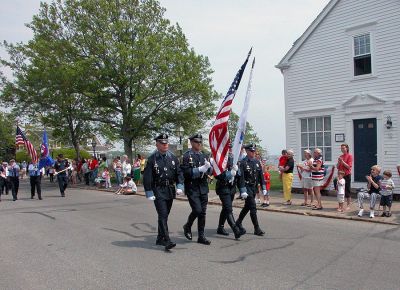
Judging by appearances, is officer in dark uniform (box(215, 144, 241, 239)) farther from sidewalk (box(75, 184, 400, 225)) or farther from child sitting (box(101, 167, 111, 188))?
child sitting (box(101, 167, 111, 188))

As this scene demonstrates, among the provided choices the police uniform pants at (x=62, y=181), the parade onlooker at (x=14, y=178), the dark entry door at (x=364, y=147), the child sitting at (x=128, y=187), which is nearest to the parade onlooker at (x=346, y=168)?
the dark entry door at (x=364, y=147)

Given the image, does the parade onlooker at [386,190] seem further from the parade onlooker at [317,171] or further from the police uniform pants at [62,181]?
the police uniform pants at [62,181]

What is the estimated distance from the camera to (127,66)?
23.4 m

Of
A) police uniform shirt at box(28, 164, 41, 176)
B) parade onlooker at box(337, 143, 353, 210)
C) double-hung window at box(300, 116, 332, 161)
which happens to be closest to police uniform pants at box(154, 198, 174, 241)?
parade onlooker at box(337, 143, 353, 210)

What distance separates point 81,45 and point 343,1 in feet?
51.2

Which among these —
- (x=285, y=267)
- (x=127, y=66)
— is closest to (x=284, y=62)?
(x=127, y=66)

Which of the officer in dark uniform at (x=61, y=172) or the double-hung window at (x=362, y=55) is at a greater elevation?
the double-hung window at (x=362, y=55)

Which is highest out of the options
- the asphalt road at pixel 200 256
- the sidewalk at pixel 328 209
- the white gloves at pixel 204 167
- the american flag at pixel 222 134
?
the american flag at pixel 222 134

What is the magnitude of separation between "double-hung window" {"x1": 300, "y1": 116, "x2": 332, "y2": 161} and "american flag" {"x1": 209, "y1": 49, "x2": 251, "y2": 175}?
8.46 m

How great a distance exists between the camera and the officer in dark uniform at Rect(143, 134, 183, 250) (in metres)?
7.22

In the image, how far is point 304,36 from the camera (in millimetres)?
15812

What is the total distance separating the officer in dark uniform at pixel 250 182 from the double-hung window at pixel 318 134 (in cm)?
757

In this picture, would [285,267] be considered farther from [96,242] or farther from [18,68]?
[18,68]

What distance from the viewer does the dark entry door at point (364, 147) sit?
45.7ft
